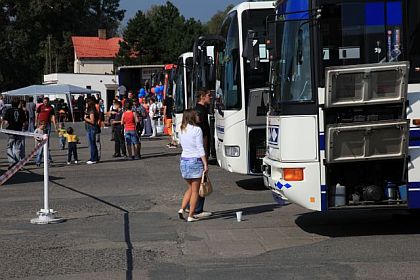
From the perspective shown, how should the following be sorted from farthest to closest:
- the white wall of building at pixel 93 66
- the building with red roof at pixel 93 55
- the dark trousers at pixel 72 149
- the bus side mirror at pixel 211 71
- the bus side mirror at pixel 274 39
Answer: the white wall of building at pixel 93 66
the building with red roof at pixel 93 55
the dark trousers at pixel 72 149
the bus side mirror at pixel 211 71
the bus side mirror at pixel 274 39

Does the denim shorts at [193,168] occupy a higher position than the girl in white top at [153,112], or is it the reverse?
the girl in white top at [153,112]

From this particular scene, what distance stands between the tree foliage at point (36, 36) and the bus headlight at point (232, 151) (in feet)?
236

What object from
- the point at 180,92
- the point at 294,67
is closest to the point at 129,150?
the point at 180,92

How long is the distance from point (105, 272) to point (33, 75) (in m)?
83.4

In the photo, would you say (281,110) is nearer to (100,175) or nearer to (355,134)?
(355,134)

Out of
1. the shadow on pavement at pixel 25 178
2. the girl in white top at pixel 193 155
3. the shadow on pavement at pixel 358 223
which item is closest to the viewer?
the shadow on pavement at pixel 358 223

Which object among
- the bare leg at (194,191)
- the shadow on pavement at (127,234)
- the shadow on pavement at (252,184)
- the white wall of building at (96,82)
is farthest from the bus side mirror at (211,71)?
the white wall of building at (96,82)

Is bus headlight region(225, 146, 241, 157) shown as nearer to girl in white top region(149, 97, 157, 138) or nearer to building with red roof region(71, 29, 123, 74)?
girl in white top region(149, 97, 157, 138)

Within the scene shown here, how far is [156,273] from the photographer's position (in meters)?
7.53

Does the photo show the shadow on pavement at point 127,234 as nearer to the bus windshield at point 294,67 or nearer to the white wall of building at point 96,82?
the bus windshield at point 294,67

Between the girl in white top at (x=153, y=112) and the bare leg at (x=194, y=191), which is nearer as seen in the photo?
the bare leg at (x=194, y=191)

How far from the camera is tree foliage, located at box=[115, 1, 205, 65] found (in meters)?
75.1

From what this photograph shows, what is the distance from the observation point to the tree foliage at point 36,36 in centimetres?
8312

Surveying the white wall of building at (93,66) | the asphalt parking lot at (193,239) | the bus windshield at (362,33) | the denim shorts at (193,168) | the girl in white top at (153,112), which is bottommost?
the asphalt parking lot at (193,239)
